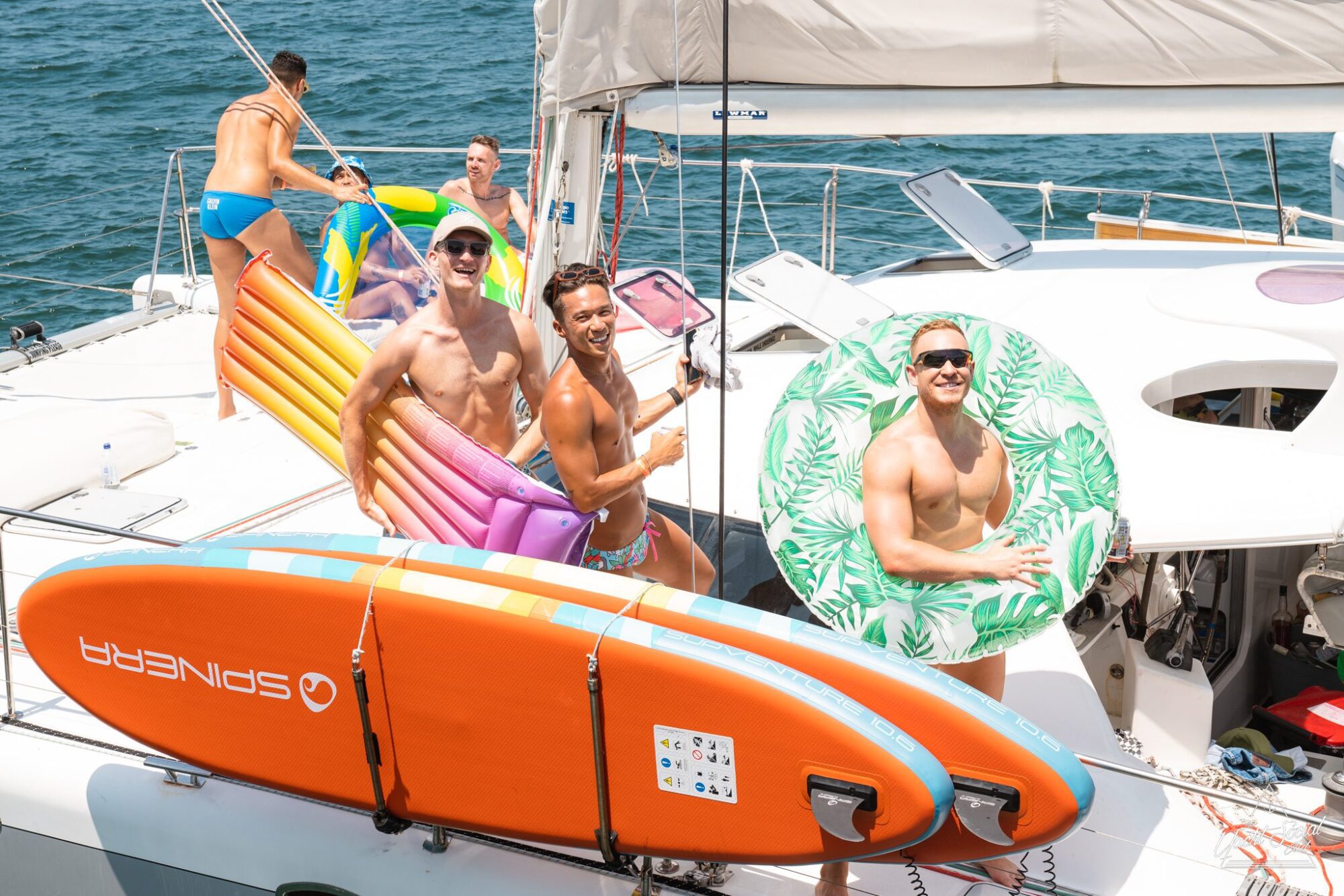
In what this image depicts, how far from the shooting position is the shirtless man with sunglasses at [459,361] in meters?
3.84

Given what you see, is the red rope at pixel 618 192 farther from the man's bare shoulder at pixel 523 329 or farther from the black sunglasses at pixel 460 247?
the black sunglasses at pixel 460 247

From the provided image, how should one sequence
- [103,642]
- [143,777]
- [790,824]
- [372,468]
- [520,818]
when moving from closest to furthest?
[790,824] → [520,818] → [103,642] → [143,777] → [372,468]

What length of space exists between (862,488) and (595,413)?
2.39 ft

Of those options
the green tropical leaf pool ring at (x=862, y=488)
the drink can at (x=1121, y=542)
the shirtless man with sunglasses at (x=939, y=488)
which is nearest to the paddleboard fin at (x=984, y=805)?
the shirtless man with sunglasses at (x=939, y=488)

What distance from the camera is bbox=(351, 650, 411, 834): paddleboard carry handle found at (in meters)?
3.12

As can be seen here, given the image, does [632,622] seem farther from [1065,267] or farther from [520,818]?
[1065,267]

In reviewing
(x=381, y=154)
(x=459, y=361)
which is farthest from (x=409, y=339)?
(x=381, y=154)

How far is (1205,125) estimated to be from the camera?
427cm

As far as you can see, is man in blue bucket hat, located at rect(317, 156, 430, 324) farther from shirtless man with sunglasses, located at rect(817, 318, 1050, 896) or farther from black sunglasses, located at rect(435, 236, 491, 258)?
shirtless man with sunglasses, located at rect(817, 318, 1050, 896)

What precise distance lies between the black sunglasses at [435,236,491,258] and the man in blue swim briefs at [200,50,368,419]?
2.19 meters

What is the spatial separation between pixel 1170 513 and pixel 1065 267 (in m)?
1.83

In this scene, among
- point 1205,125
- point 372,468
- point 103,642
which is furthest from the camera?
point 1205,125

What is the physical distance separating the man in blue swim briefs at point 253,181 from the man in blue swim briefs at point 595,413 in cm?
262

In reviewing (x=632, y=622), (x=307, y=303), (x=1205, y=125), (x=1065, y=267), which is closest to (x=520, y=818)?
(x=632, y=622)
